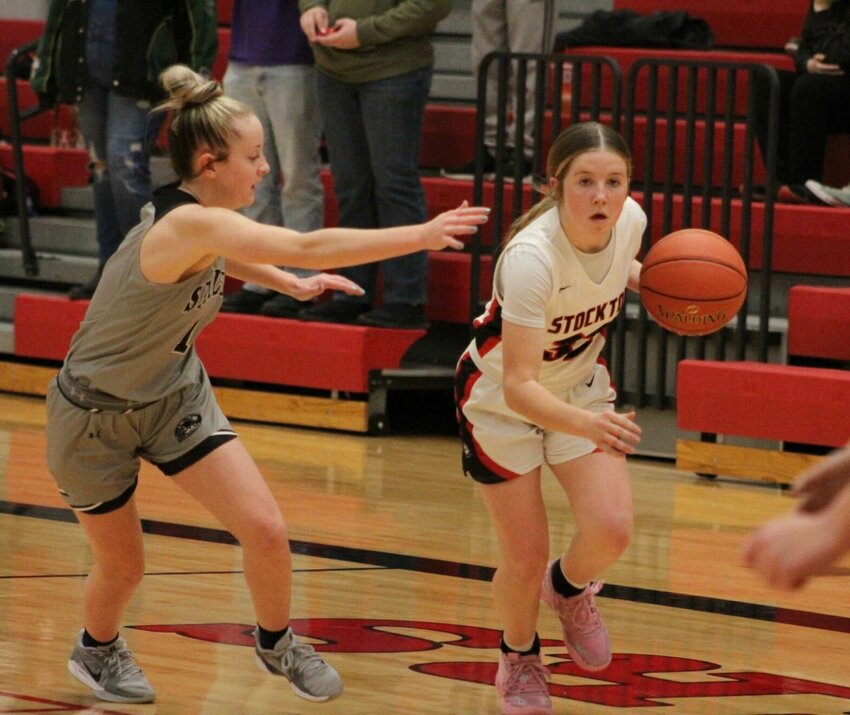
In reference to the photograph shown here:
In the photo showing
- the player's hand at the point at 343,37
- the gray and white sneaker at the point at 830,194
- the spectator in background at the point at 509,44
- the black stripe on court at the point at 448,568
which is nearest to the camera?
the black stripe on court at the point at 448,568

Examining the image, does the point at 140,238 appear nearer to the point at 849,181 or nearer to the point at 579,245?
the point at 579,245

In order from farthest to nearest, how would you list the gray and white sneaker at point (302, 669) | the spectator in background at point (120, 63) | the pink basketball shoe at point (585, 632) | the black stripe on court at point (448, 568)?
the spectator in background at point (120, 63)
the black stripe on court at point (448, 568)
the pink basketball shoe at point (585, 632)
the gray and white sneaker at point (302, 669)

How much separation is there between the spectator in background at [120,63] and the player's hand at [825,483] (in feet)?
17.8

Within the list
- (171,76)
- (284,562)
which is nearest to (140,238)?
(171,76)

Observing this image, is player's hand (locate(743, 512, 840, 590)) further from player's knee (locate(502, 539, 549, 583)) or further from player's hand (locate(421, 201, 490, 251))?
player's knee (locate(502, 539, 549, 583))

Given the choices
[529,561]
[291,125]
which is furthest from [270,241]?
[291,125]

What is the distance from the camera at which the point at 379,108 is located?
6.70 metres

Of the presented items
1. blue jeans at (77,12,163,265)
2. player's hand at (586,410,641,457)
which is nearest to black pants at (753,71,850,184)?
blue jeans at (77,12,163,265)

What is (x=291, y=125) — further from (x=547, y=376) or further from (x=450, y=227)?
(x=450, y=227)

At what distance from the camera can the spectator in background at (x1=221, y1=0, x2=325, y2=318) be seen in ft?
22.8

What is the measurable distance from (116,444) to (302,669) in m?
0.61

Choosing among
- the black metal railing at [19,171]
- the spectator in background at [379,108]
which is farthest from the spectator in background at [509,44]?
the black metal railing at [19,171]

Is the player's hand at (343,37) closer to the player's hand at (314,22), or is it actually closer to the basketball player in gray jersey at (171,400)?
the player's hand at (314,22)

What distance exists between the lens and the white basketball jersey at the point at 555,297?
341cm
